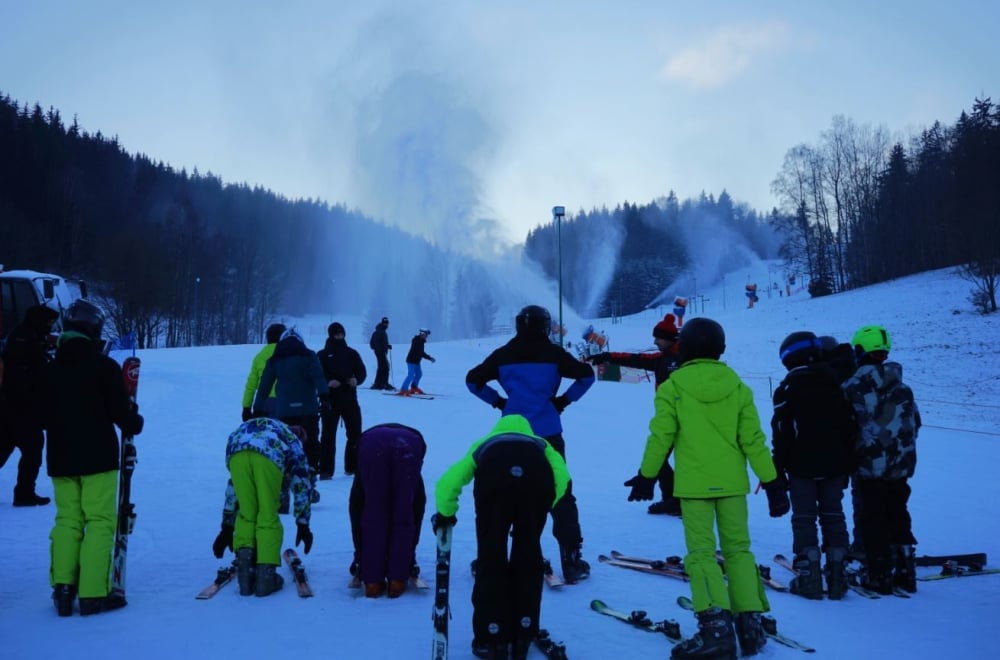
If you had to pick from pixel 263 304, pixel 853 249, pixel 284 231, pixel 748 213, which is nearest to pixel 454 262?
pixel 853 249

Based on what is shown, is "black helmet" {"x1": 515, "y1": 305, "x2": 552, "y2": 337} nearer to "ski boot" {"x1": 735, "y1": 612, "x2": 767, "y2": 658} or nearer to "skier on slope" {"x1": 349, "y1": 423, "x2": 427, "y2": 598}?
"skier on slope" {"x1": 349, "y1": 423, "x2": 427, "y2": 598}

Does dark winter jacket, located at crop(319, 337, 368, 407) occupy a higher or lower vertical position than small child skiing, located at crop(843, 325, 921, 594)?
higher

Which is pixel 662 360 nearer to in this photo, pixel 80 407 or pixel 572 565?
pixel 572 565

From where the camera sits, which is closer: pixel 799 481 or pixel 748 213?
pixel 799 481

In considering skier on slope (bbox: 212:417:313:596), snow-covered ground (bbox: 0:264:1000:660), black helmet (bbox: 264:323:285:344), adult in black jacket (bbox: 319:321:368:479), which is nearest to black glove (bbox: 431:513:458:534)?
snow-covered ground (bbox: 0:264:1000:660)

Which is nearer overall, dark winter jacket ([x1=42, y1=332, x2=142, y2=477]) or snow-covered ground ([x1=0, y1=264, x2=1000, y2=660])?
snow-covered ground ([x1=0, y1=264, x2=1000, y2=660])

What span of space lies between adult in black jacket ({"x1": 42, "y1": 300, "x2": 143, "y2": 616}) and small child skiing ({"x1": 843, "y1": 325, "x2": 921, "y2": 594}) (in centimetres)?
489

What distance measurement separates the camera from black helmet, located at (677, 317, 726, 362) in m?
3.75

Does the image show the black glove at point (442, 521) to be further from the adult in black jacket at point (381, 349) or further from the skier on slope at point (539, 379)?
the adult in black jacket at point (381, 349)

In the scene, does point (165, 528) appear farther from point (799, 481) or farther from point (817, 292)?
point (817, 292)

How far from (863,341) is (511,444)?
3028 millimetres

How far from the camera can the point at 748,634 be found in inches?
140

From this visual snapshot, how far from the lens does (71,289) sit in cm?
2081

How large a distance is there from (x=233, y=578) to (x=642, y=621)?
111 inches
